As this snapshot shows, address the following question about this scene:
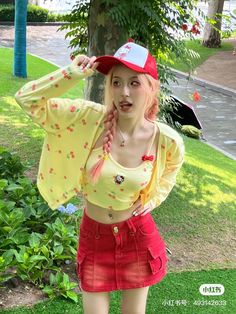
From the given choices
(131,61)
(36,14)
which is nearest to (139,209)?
(131,61)

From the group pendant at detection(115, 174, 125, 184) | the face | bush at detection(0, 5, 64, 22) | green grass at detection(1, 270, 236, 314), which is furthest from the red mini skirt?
bush at detection(0, 5, 64, 22)

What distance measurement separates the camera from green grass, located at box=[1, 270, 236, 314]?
381 cm

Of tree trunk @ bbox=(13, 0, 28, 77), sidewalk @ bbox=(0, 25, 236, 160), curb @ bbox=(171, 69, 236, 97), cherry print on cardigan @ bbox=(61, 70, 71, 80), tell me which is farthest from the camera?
curb @ bbox=(171, 69, 236, 97)

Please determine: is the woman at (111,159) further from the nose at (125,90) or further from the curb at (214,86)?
the curb at (214,86)

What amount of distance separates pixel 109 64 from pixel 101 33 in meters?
2.66

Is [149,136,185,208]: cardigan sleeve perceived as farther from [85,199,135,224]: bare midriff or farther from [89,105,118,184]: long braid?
[89,105,118,184]: long braid

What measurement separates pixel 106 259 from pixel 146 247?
0.22 m

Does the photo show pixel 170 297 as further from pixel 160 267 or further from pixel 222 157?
pixel 222 157

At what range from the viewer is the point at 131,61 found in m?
2.67

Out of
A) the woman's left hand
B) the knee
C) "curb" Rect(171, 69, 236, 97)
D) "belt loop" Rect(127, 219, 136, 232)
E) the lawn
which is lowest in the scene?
"curb" Rect(171, 69, 236, 97)

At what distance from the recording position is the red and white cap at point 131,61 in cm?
265

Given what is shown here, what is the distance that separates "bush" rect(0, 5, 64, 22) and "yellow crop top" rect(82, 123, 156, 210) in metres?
23.7

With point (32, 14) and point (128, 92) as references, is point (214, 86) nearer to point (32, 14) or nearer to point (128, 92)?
point (32, 14)

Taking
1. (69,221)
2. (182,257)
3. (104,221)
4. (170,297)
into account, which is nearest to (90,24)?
(69,221)
